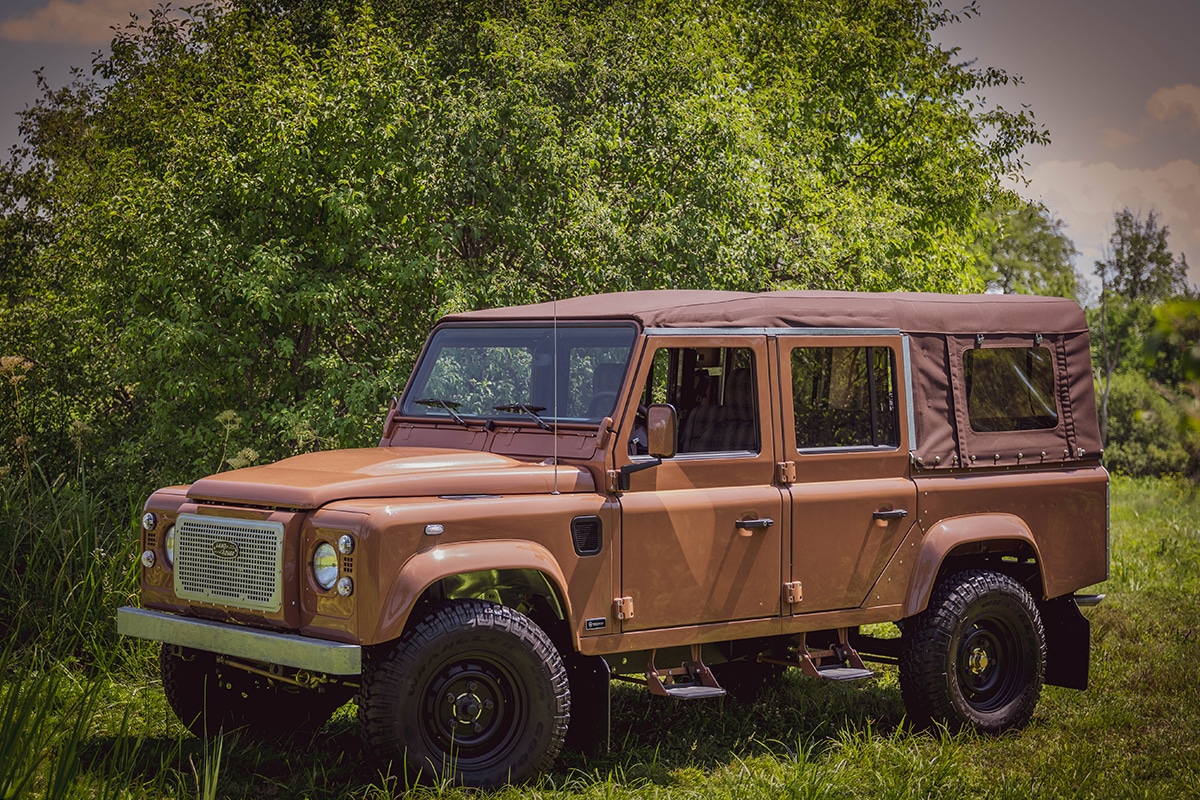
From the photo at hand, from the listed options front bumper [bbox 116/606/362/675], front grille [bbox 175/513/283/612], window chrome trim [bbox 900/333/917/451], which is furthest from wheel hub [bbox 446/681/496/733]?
window chrome trim [bbox 900/333/917/451]

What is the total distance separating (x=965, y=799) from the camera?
17.9ft

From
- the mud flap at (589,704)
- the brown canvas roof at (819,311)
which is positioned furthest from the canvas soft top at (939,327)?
the mud flap at (589,704)

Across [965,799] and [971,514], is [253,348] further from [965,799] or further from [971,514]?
[965,799]

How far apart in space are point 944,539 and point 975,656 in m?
0.72

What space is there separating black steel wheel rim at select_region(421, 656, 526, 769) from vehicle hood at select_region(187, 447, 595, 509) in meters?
0.74

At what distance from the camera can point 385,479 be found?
5.30 metres

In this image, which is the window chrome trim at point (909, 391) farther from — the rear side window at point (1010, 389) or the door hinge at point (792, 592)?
the door hinge at point (792, 592)

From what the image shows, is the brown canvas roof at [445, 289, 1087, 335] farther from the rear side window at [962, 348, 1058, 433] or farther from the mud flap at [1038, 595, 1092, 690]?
the mud flap at [1038, 595, 1092, 690]

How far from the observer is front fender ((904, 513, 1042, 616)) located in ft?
21.5

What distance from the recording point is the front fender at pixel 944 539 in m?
6.54

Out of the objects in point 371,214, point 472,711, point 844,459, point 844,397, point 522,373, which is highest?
point 371,214

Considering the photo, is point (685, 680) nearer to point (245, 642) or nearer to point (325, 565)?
point (325, 565)

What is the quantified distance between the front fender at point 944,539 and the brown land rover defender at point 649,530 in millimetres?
16

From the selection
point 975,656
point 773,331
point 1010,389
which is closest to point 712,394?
point 773,331
